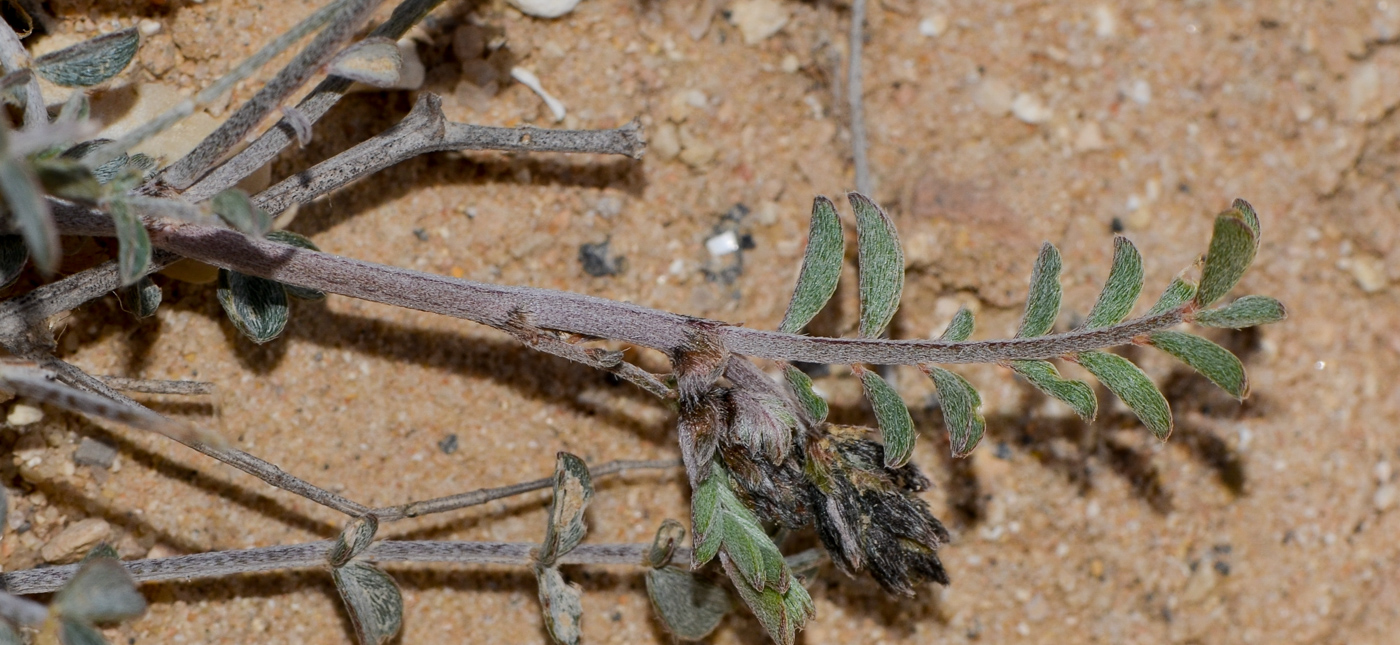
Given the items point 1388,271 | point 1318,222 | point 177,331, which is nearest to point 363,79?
point 177,331

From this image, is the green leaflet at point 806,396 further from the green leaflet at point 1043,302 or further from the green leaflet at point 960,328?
the green leaflet at point 1043,302

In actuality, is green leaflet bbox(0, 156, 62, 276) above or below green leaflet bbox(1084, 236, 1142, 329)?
above

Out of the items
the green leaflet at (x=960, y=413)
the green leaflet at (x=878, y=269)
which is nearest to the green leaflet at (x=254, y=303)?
the green leaflet at (x=878, y=269)

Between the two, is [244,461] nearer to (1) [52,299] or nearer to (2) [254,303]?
(2) [254,303]

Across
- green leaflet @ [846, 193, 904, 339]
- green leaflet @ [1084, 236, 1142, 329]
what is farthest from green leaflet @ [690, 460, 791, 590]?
green leaflet @ [1084, 236, 1142, 329]

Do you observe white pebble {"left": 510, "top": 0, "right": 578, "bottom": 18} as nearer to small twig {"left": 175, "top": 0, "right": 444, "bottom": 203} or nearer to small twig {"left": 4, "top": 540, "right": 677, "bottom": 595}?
small twig {"left": 175, "top": 0, "right": 444, "bottom": 203}

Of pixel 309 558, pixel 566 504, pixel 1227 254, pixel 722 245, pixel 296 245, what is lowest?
pixel 309 558

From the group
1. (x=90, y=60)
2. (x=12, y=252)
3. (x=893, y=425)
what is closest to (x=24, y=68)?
(x=90, y=60)
